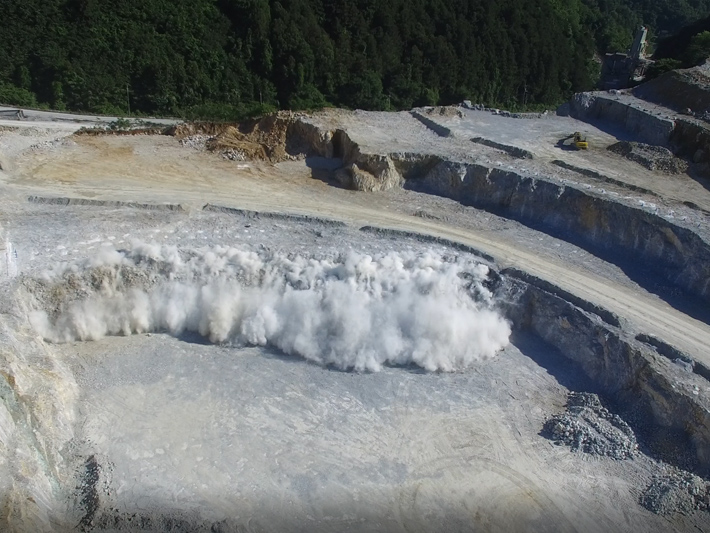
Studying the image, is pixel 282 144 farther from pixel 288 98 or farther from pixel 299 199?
pixel 288 98

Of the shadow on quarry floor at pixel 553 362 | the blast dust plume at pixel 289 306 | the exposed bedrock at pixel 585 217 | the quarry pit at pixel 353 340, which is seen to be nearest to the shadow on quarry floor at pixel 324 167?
the quarry pit at pixel 353 340

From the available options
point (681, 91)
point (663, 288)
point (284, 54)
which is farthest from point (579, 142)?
point (284, 54)

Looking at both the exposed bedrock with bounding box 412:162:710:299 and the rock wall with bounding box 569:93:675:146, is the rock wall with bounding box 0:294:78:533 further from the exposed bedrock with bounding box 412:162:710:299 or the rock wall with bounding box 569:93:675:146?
the rock wall with bounding box 569:93:675:146

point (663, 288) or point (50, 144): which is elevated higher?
point (50, 144)

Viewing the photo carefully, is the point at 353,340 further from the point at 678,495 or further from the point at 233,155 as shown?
the point at 233,155

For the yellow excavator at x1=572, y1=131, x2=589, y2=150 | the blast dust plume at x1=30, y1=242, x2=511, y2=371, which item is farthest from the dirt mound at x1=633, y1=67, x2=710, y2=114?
the blast dust plume at x1=30, y1=242, x2=511, y2=371

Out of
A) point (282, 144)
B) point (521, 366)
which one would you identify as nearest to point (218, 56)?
point (282, 144)
